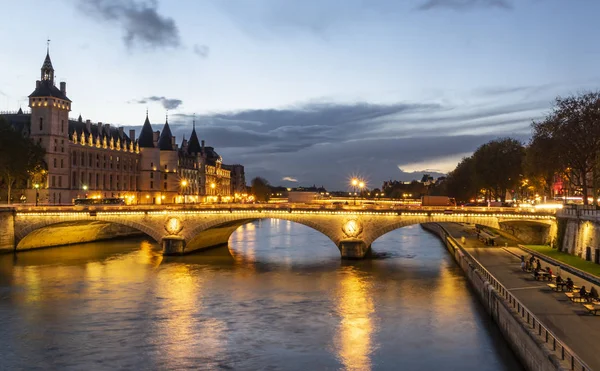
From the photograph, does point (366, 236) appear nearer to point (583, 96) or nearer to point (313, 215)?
point (313, 215)

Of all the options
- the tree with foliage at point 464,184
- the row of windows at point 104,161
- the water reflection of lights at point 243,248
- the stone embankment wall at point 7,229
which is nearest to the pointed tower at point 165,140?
the row of windows at point 104,161

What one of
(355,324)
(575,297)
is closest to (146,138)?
(355,324)

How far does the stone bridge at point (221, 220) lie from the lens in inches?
2707

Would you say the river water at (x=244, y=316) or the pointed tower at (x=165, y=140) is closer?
the river water at (x=244, y=316)

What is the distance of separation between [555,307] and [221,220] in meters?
48.9

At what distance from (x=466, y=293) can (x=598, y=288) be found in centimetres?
1236

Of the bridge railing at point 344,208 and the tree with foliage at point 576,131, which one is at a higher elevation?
the tree with foliage at point 576,131

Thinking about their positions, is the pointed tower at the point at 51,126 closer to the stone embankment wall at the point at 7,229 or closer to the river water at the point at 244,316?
the stone embankment wall at the point at 7,229

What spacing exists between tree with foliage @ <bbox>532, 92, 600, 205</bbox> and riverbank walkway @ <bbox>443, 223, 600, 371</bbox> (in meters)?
19.5

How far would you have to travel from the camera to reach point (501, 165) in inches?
4338

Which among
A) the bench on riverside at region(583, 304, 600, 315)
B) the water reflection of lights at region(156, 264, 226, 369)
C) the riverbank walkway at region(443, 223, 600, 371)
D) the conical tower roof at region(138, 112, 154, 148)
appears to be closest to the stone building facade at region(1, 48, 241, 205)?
the conical tower roof at region(138, 112, 154, 148)

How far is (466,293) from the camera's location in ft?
163

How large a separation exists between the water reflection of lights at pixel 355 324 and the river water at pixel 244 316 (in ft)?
0.28

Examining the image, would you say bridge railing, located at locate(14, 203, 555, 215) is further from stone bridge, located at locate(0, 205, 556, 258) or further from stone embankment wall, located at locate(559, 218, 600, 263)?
stone embankment wall, located at locate(559, 218, 600, 263)
